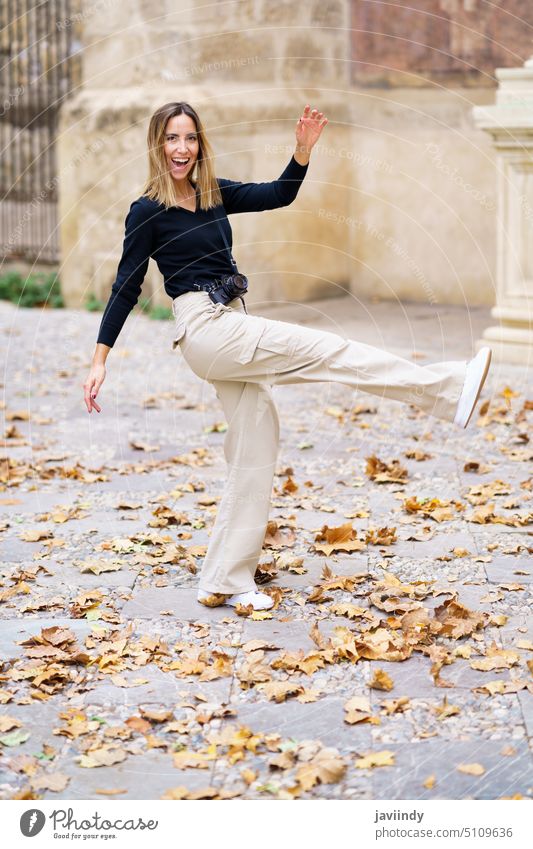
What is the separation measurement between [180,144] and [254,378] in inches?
33.3

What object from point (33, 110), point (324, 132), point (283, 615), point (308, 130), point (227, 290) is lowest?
point (283, 615)

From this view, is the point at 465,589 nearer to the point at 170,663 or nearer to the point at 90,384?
the point at 170,663

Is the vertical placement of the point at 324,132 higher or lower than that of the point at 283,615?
higher

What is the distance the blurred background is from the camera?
10867 mm

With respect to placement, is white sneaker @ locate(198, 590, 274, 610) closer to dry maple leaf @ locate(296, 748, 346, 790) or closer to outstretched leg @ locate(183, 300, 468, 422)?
outstretched leg @ locate(183, 300, 468, 422)

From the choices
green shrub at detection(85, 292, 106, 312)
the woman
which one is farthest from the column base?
the woman

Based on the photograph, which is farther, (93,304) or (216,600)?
(93,304)

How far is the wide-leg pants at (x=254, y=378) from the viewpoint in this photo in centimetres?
413

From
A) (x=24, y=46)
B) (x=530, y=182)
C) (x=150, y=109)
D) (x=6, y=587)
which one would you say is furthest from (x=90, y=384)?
(x=24, y=46)

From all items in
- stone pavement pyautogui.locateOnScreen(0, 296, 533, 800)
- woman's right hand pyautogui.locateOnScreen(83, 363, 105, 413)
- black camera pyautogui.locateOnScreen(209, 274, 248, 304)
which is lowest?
stone pavement pyautogui.locateOnScreen(0, 296, 533, 800)

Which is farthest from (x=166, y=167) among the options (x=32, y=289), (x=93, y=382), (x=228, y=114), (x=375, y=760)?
(x=32, y=289)

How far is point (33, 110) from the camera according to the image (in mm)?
14969

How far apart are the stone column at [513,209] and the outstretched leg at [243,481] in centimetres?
468

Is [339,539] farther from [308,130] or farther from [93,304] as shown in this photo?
[93,304]
